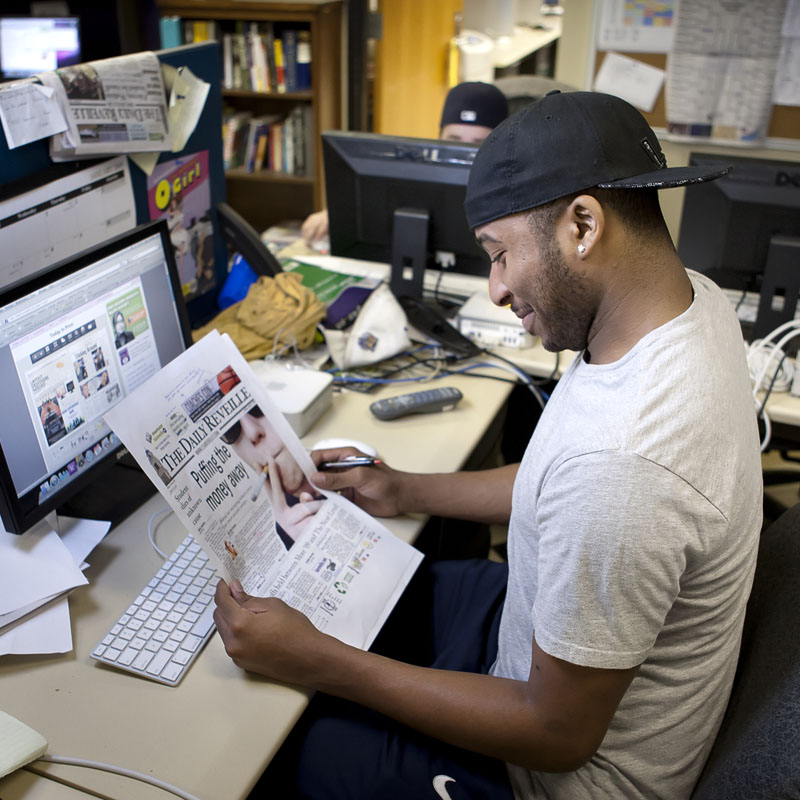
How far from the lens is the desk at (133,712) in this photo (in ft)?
2.85

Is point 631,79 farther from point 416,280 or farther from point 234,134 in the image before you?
point 234,134

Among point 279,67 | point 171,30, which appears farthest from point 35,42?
point 279,67

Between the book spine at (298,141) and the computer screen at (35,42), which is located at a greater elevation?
the computer screen at (35,42)

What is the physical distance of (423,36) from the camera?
408 cm

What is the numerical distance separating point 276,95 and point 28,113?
2.86m

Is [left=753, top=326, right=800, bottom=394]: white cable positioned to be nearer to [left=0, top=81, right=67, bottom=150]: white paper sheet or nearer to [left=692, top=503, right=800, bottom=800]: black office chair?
[left=692, top=503, right=800, bottom=800]: black office chair

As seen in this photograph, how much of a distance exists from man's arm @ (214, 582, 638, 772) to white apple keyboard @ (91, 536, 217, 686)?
0.06 meters

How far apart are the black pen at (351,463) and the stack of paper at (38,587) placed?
0.38 m

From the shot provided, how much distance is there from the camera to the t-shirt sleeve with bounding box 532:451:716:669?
790mm

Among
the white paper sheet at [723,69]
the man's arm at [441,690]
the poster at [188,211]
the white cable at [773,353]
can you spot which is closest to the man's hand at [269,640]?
the man's arm at [441,690]

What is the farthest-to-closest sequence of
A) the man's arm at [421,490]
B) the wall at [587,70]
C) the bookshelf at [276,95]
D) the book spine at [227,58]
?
the book spine at [227,58]
the bookshelf at [276,95]
the wall at [587,70]
the man's arm at [421,490]

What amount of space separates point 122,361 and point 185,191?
66 cm

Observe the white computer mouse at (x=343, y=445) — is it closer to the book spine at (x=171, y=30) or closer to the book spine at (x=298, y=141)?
the book spine at (x=298, y=141)

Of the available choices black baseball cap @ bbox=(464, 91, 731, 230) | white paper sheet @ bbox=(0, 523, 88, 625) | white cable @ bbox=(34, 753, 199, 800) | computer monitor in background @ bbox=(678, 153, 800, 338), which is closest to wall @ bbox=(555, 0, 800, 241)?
computer monitor in background @ bbox=(678, 153, 800, 338)
